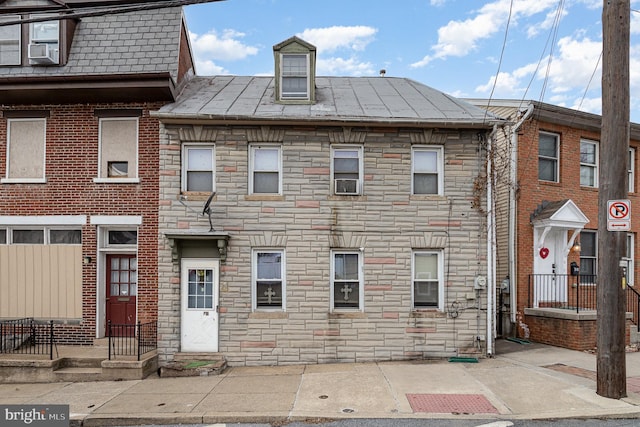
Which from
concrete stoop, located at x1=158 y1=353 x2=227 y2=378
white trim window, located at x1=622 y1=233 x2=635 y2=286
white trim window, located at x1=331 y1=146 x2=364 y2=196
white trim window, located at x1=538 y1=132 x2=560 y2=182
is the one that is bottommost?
concrete stoop, located at x1=158 y1=353 x2=227 y2=378

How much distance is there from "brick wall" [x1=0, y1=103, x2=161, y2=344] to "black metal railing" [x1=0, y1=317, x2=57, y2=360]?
424mm

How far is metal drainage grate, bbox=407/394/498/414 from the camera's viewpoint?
22.9 feet

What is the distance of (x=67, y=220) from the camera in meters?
10.8

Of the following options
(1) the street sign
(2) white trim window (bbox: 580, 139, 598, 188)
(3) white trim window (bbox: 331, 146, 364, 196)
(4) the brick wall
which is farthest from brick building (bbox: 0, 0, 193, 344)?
(2) white trim window (bbox: 580, 139, 598, 188)

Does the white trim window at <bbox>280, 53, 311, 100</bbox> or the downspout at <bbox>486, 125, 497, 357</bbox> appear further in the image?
the white trim window at <bbox>280, 53, 311, 100</bbox>

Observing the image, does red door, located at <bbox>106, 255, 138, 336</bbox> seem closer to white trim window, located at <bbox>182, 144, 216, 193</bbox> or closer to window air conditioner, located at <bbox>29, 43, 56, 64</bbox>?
white trim window, located at <bbox>182, 144, 216, 193</bbox>

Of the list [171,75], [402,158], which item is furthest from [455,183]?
[171,75]

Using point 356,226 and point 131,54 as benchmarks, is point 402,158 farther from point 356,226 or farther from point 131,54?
point 131,54

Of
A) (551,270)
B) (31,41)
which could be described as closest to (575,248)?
(551,270)

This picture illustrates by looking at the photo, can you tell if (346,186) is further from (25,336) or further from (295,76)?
(25,336)

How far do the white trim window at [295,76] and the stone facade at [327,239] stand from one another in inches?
54.5

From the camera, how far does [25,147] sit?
1102 centimetres

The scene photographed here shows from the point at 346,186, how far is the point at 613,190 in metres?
5.21

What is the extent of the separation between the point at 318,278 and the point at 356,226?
146cm
